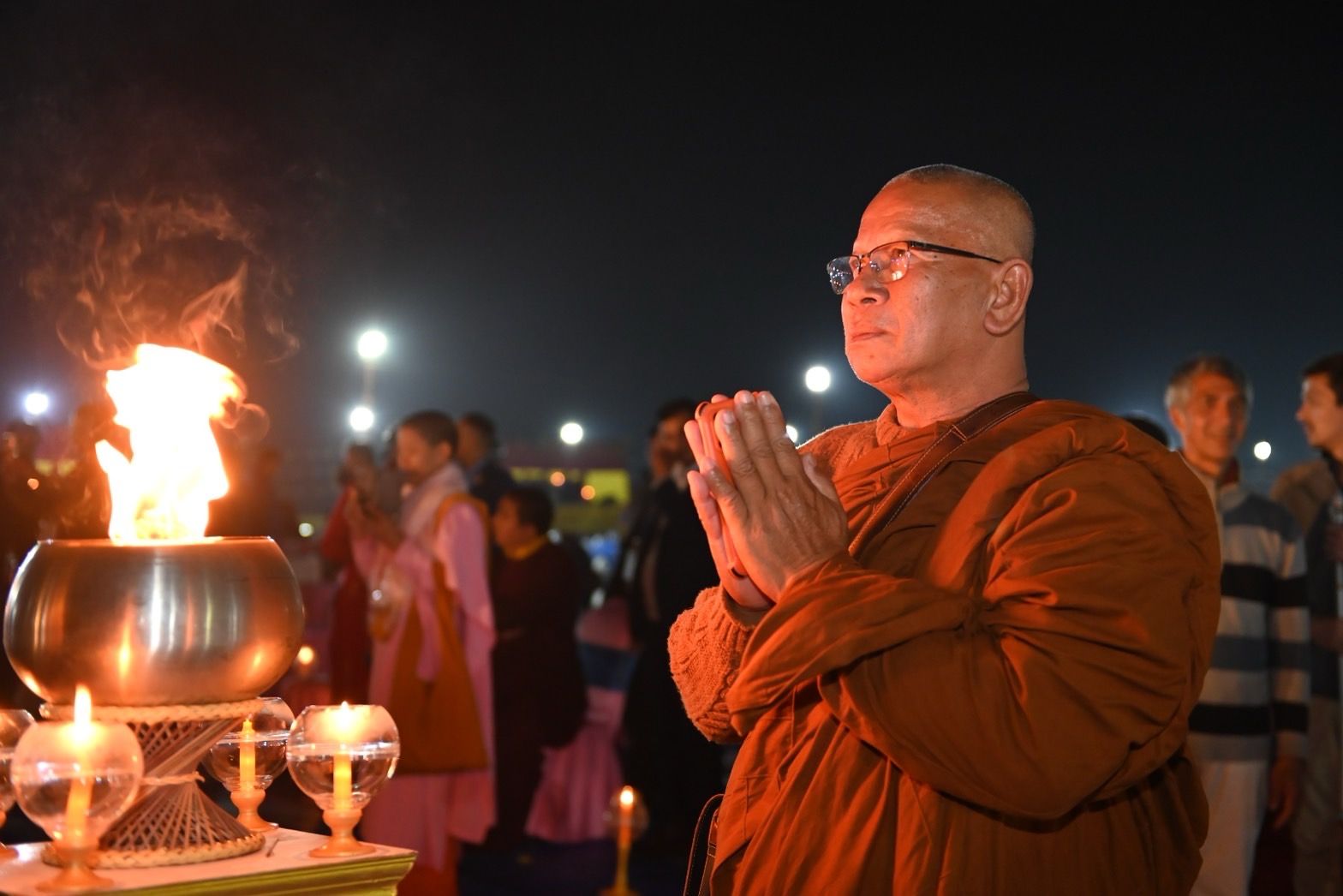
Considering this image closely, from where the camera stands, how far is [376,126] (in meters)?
4.26

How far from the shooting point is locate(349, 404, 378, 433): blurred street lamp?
995cm

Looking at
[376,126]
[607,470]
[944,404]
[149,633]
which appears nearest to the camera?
[149,633]

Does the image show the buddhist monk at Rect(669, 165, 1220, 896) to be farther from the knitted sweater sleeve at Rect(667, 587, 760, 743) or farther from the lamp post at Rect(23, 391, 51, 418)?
the lamp post at Rect(23, 391, 51, 418)

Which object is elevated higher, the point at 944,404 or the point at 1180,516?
the point at 944,404

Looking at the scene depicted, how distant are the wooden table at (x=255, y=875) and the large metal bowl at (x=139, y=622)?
0.80ft

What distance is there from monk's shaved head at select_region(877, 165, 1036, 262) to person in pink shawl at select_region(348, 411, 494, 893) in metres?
3.83

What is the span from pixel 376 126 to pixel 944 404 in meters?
2.22

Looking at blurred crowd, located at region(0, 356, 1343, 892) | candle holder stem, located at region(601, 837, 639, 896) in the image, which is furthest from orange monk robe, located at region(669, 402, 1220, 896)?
candle holder stem, located at region(601, 837, 639, 896)

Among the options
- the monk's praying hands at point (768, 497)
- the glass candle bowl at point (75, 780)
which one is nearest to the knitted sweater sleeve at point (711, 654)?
the monk's praying hands at point (768, 497)

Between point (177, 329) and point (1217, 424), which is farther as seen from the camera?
point (1217, 424)

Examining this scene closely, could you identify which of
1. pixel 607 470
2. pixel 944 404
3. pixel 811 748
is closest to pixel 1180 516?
pixel 944 404

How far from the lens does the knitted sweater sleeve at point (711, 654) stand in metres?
2.59

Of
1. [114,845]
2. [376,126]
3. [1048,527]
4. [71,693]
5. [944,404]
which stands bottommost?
[114,845]

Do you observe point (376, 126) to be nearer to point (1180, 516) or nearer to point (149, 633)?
point (149, 633)
